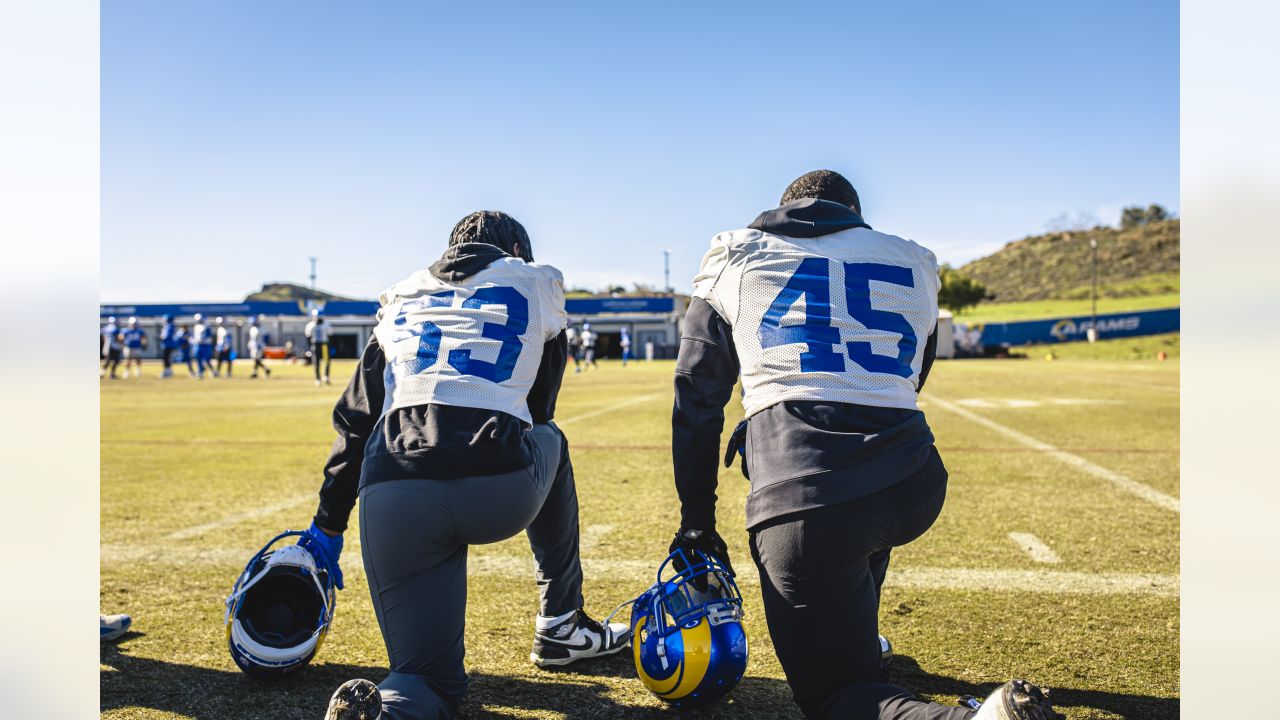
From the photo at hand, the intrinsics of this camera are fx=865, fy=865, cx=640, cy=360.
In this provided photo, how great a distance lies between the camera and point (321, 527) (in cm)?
290

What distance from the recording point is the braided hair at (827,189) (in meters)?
2.62

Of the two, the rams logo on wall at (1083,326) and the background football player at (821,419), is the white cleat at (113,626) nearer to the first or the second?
the background football player at (821,419)

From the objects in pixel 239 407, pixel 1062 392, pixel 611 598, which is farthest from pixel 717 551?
pixel 1062 392

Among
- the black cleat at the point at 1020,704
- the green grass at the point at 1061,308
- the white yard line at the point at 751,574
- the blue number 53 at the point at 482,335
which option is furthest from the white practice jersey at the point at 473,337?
the green grass at the point at 1061,308

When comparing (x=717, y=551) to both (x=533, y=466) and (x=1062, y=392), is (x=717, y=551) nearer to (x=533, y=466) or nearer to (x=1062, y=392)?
(x=533, y=466)

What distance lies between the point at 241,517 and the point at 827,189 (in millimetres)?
4521

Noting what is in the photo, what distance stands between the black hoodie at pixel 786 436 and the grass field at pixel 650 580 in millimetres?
776

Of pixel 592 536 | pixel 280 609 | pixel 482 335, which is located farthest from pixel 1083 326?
pixel 280 609

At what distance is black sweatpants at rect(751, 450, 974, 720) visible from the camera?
213 cm

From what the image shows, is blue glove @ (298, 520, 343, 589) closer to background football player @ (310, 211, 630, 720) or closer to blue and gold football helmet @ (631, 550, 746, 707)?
background football player @ (310, 211, 630, 720)

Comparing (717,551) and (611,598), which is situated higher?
(717,551)

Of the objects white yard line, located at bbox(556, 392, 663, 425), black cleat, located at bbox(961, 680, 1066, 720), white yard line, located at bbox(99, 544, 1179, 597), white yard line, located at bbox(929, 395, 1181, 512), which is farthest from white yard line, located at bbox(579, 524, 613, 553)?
white yard line, located at bbox(556, 392, 663, 425)

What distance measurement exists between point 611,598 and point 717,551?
1.24 m

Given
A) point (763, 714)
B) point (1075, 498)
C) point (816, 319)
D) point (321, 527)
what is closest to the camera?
point (816, 319)
